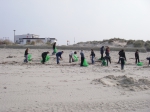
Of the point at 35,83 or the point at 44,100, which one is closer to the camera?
the point at 44,100

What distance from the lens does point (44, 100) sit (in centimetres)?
730

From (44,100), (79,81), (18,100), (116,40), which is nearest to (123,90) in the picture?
(79,81)

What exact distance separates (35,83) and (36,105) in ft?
8.84

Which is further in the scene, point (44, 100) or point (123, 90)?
point (123, 90)

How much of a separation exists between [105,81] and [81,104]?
319cm

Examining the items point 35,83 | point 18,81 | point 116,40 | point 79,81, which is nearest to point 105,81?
point 79,81

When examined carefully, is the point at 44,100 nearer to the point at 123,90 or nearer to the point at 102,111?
the point at 102,111

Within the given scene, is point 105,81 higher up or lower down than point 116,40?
lower down

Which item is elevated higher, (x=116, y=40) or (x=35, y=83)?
(x=116, y=40)

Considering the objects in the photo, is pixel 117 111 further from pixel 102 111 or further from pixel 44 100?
pixel 44 100

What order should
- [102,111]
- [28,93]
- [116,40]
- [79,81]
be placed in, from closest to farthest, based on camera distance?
[102,111]
[28,93]
[79,81]
[116,40]

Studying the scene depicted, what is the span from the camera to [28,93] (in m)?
7.98

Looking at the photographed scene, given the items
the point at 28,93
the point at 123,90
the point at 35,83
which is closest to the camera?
the point at 28,93

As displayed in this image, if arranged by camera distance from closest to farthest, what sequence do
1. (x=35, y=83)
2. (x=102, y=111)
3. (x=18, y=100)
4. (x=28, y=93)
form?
(x=102, y=111) → (x=18, y=100) → (x=28, y=93) → (x=35, y=83)
